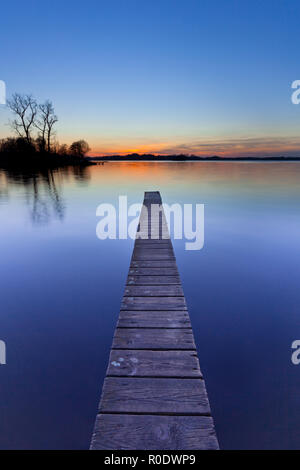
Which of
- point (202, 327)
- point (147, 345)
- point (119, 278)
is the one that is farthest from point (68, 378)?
point (119, 278)

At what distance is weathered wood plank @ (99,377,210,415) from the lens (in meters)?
1.89

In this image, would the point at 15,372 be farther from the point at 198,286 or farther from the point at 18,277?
the point at 198,286

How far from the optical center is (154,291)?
3725mm

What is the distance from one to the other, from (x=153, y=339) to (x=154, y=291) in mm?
1104

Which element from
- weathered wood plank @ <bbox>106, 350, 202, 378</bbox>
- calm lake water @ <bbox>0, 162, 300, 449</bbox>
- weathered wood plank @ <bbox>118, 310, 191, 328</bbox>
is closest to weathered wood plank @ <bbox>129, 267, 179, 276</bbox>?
calm lake water @ <bbox>0, 162, 300, 449</bbox>

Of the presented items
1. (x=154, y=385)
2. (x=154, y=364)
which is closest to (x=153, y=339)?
(x=154, y=364)

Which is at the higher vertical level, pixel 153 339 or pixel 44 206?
pixel 44 206

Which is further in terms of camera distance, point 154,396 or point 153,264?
point 153,264

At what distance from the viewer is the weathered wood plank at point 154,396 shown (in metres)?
1.89

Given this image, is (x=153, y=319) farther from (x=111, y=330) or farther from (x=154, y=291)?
(x=111, y=330)

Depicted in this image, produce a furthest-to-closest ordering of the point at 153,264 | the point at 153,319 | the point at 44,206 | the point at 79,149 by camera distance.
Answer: the point at 79,149 → the point at 44,206 → the point at 153,264 → the point at 153,319

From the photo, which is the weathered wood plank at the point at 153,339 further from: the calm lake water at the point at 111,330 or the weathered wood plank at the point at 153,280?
the weathered wood plank at the point at 153,280

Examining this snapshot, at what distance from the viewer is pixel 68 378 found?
300cm

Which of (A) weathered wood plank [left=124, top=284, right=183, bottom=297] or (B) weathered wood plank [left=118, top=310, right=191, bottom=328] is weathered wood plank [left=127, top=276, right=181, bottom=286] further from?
(B) weathered wood plank [left=118, top=310, right=191, bottom=328]
